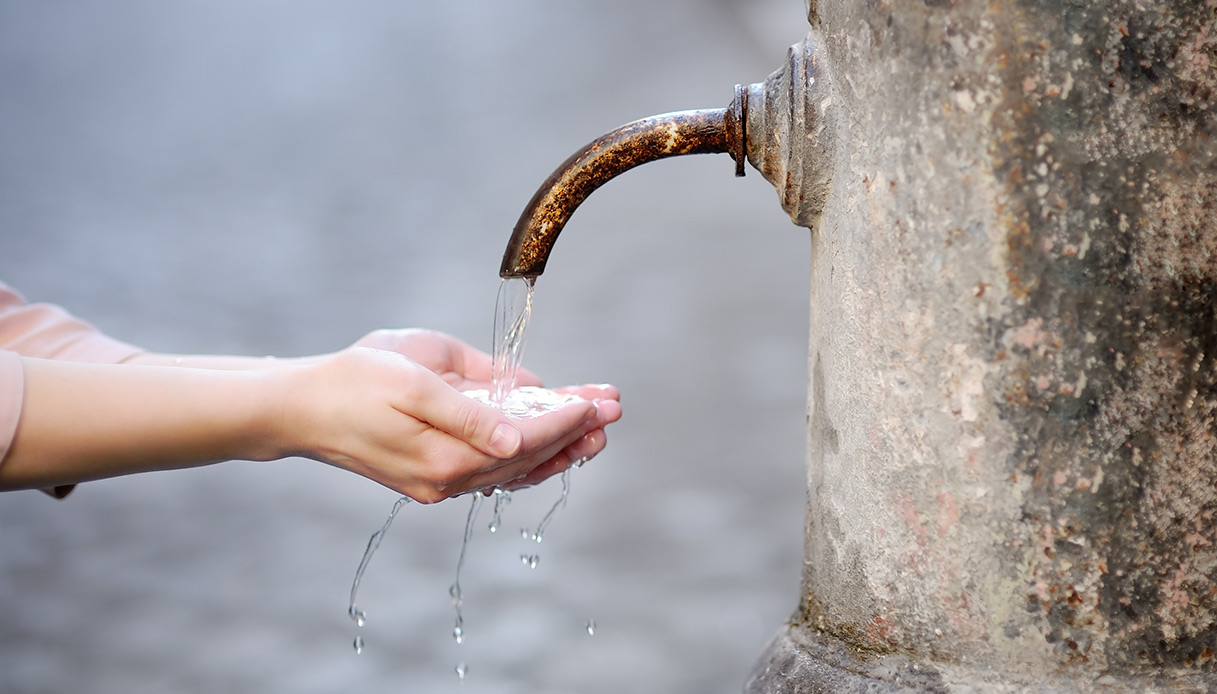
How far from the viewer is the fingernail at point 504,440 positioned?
1050 mm

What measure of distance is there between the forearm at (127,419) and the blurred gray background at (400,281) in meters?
1.63

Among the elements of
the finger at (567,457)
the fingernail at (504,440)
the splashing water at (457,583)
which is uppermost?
the fingernail at (504,440)

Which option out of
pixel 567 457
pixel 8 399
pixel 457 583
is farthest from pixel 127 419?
pixel 457 583

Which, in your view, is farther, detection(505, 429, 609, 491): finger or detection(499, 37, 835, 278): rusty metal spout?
detection(505, 429, 609, 491): finger

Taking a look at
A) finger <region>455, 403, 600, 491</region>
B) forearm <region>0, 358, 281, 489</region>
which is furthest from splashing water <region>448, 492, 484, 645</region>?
forearm <region>0, 358, 281, 489</region>

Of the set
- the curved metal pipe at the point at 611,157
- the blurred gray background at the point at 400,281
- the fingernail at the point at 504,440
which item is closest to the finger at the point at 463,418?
the fingernail at the point at 504,440

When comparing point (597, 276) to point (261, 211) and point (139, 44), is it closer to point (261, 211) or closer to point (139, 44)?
point (261, 211)

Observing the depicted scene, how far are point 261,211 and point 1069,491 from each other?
452 cm

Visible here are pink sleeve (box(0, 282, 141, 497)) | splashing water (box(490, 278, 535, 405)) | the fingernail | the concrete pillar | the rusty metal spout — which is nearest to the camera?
the concrete pillar

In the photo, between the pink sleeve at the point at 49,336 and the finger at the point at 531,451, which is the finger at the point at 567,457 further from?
the pink sleeve at the point at 49,336

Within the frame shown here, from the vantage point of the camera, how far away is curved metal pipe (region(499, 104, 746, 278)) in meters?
1.02

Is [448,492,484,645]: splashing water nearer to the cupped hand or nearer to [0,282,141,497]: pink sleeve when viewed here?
the cupped hand

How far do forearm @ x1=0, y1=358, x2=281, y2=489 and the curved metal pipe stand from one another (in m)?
0.30

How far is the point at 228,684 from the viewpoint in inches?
94.3
